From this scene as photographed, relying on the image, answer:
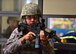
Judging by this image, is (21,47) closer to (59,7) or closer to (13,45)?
(13,45)

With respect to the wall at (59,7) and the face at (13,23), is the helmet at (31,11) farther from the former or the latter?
the face at (13,23)

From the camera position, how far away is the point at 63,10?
336 cm

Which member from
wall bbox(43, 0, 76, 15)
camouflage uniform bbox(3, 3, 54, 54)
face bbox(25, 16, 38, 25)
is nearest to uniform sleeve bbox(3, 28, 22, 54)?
camouflage uniform bbox(3, 3, 54, 54)

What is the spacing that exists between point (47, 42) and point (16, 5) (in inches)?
68.7

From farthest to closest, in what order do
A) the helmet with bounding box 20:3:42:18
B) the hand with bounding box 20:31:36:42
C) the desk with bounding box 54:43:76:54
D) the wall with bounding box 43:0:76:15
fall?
the wall with bounding box 43:0:76:15
the desk with bounding box 54:43:76:54
the helmet with bounding box 20:3:42:18
the hand with bounding box 20:31:36:42

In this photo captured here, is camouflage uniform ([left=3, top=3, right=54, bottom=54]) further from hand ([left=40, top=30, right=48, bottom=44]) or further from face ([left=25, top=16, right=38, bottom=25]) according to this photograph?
face ([left=25, top=16, right=38, bottom=25])

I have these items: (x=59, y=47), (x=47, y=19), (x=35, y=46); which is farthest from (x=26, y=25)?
(x=47, y=19)

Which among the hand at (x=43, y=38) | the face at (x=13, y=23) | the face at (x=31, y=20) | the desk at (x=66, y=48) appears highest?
the face at (x=31, y=20)

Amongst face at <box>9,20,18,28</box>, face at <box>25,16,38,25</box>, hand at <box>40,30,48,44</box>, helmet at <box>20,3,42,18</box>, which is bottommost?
face at <box>9,20,18,28</box>

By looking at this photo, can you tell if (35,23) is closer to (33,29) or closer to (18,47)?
(33,29)

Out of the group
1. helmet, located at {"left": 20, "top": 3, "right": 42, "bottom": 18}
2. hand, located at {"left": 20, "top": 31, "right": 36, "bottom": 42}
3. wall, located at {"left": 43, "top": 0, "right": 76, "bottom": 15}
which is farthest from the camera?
wall, located at {"left": 43, "top": 0, "right": 76, "bottom": 15}

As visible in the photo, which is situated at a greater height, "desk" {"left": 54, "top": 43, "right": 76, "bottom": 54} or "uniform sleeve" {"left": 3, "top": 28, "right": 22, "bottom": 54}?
"uniform sleeve" {"left": 3, "top": 28, "right": 22, "bottom": 54}

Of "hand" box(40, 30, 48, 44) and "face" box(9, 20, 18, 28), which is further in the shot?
"face" box(9, 20, 18, 28)

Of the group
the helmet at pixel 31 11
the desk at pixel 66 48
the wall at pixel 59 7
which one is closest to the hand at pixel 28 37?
the helmet at pixel 31 11
